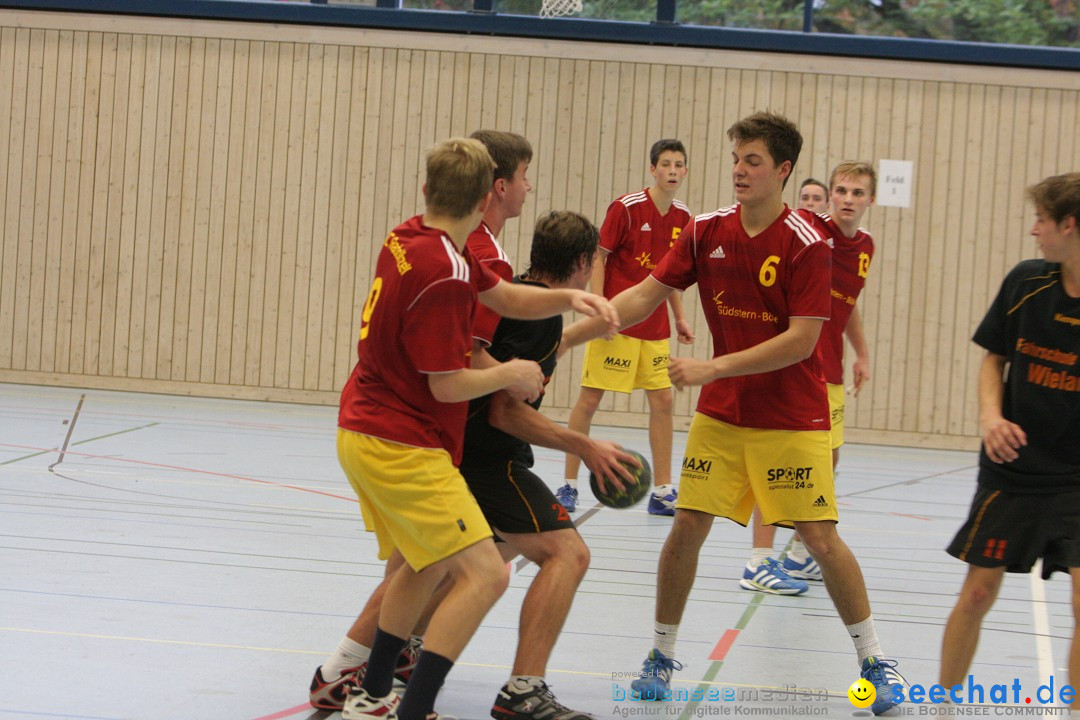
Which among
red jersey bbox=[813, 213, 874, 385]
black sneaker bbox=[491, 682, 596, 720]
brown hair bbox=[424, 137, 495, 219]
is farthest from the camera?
red jersey bbox=[813, 213, 874, 385]

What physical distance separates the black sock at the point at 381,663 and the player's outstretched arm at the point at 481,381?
28.0 inches

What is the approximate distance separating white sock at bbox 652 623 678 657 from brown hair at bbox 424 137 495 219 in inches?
60.7

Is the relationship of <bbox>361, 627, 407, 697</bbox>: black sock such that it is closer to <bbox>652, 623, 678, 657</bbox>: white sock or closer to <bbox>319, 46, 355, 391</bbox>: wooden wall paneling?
<bbox>652, 623, 678, 657</bbox>: white sock

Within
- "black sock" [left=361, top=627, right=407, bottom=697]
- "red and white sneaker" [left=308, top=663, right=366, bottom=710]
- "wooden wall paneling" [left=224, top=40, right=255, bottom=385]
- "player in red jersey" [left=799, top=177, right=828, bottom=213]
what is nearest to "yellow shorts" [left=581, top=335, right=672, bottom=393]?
"player in red jersey" [left=799, top=177, right=828, bottom=213]

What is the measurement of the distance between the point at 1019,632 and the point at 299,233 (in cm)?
828

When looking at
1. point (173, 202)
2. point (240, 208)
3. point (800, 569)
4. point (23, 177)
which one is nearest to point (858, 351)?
point (800, 569)

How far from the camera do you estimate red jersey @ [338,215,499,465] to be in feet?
9.42

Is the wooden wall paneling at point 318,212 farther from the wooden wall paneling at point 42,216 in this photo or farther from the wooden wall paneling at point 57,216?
the wooden wall paneling at point 42,216

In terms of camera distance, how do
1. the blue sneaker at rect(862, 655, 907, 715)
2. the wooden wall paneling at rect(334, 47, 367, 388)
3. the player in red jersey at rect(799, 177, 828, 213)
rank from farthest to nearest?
the wooden wall paneling at rect(334, 47, 367, 388)
the player in red jersey at rect(799, 177, 828, 213)
the blue sneaker at rect(862, 655, 907, 715)

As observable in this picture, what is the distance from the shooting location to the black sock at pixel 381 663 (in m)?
3.13

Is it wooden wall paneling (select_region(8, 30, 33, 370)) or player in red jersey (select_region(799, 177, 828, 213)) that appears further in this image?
wooden wall paneling (select_region(8, 30, 33, 370))

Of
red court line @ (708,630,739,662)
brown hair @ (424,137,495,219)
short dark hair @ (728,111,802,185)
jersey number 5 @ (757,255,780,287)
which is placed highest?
short dark hair @ (728,111,802,185)

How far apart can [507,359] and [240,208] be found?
8.40 m

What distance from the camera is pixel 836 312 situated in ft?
17.9
